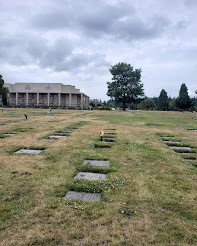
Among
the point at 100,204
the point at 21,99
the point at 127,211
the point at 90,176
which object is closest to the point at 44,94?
the point at 21,99

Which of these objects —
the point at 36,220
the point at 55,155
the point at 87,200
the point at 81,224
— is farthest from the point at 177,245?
the point at 55,155

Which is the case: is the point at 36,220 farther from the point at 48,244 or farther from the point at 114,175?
the point at 114,175

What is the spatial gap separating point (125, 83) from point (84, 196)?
131 feet

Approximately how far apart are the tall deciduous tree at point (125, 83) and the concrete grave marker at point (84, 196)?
38.3 m

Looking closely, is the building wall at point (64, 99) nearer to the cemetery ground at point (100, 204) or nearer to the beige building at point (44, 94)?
the beige building at point (44, 94)

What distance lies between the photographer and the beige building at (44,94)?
5532cm

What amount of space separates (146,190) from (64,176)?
154cm

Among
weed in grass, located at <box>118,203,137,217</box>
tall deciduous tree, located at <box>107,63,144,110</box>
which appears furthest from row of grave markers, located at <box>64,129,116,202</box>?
tall deciduous tree, located at <box>107,63,144,110</box>

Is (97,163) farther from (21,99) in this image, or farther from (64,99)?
(21,99)

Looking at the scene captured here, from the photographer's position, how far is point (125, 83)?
40469 mm

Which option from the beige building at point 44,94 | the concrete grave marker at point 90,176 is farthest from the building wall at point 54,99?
the concrete grave marker at point 90,176

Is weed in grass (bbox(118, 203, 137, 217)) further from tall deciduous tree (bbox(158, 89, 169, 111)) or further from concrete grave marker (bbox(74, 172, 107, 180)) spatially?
tall deciduous tree (bbox(158, 89, 169, 111))

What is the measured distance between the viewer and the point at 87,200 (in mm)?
2494

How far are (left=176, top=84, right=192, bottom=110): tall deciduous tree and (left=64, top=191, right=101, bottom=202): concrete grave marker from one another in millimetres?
63427
